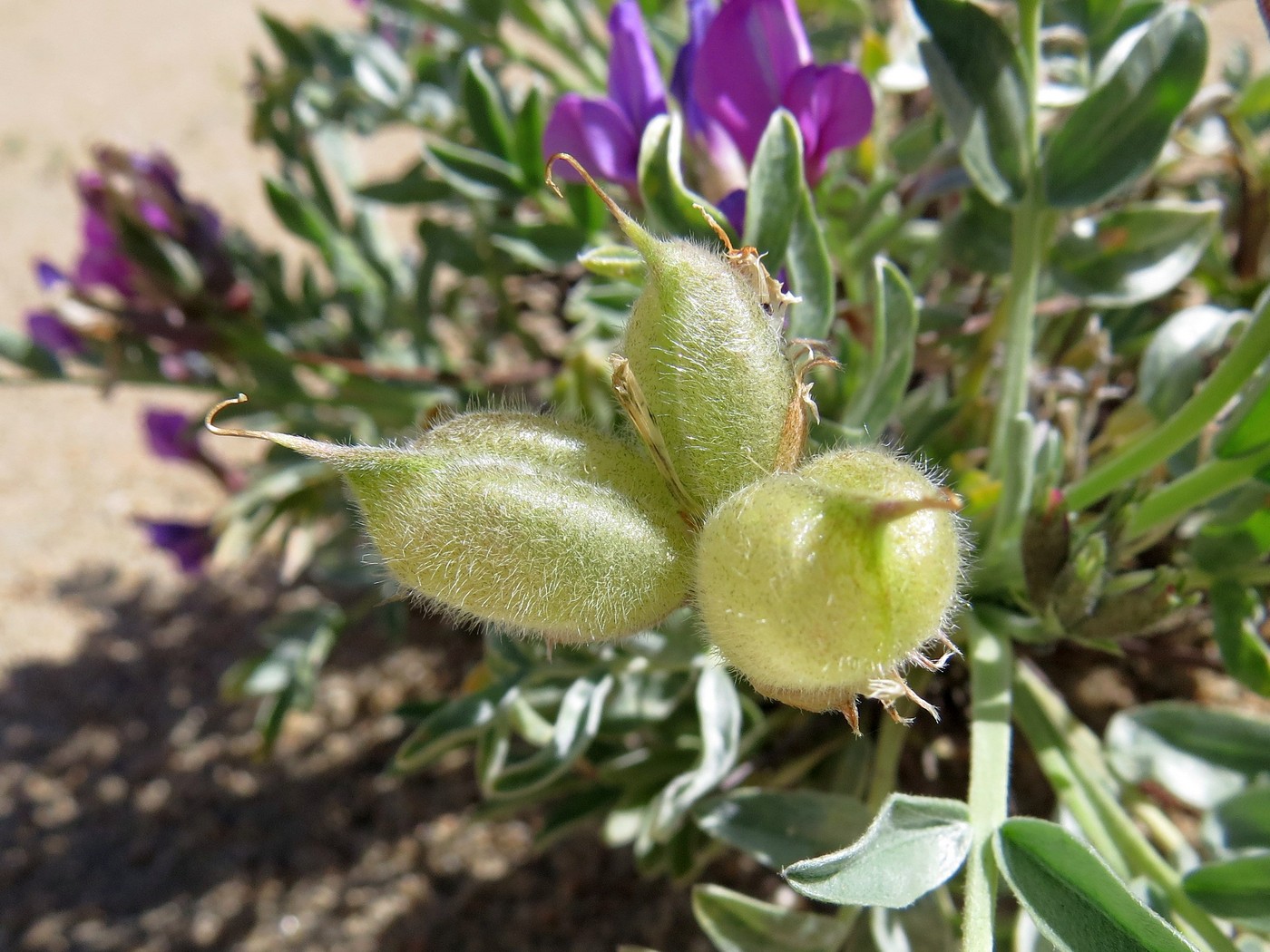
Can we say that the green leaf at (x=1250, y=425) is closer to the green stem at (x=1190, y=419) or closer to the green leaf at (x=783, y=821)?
the green stem at (x=1190, y=419)

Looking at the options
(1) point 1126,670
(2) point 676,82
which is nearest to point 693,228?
(2) point 676,82

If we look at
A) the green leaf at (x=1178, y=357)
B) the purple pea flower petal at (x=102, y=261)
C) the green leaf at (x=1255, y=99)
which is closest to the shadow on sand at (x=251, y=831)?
the purple pea flower petal at (x=102, y=261)

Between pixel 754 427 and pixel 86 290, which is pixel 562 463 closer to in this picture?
pixel 754 427

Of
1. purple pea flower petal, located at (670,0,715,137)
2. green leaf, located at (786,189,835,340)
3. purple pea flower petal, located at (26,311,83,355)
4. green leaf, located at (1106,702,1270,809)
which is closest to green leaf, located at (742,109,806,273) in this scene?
green leaf, located at (786,189,835,340)

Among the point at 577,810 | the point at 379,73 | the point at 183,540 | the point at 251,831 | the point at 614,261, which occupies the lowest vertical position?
the point at 251,831

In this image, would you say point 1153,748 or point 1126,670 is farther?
point 1126,670

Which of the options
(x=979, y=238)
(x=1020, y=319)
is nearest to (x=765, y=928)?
(x=1020, y=319)

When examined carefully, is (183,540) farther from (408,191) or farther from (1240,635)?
(1240,635)

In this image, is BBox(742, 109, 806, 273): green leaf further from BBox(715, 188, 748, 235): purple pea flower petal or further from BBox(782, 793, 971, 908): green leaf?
BBox(782, 793, 971, 908): green leaf
